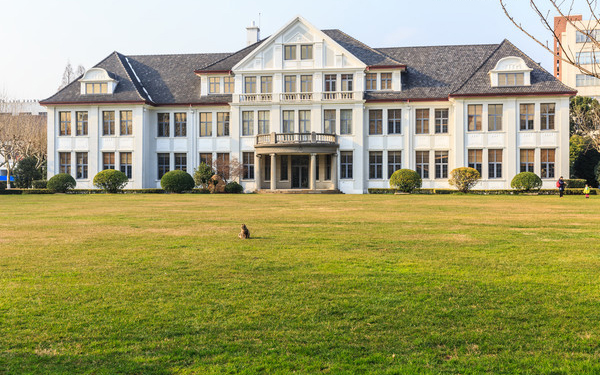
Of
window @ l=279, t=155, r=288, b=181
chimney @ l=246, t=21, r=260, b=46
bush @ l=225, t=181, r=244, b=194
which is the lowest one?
bush @ l=225, t=181, r=244, b=194

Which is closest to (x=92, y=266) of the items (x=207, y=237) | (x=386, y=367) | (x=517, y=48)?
(x=207, y=237)

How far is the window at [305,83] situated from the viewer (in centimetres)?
4350

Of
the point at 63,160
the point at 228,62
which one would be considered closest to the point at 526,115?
the point at 228,62

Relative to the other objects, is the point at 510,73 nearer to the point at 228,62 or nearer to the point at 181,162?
the point at 228,62

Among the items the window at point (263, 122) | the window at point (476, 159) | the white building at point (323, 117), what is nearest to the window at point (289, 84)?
the white building at point (323, 117)

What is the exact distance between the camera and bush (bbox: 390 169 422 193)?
39094 mm

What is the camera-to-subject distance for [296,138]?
4178 cm

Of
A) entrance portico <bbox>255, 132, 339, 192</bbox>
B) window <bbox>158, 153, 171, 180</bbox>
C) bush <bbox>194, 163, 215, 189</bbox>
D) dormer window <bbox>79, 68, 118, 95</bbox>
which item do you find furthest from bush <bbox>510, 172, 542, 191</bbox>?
dormer window <bbox>79, 68, 118, 95</bbox>

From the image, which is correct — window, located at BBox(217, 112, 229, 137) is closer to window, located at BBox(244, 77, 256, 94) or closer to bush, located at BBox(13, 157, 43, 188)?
window, located at BBox(244, 77, 256, 94)

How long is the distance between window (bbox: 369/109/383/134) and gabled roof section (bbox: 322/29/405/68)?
3.91 m

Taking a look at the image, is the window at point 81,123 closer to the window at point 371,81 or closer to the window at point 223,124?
the window at point 223,124

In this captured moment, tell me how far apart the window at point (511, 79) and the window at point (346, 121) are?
12.3m

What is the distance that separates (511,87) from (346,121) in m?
13.4

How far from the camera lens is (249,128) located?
44312 millimetres
